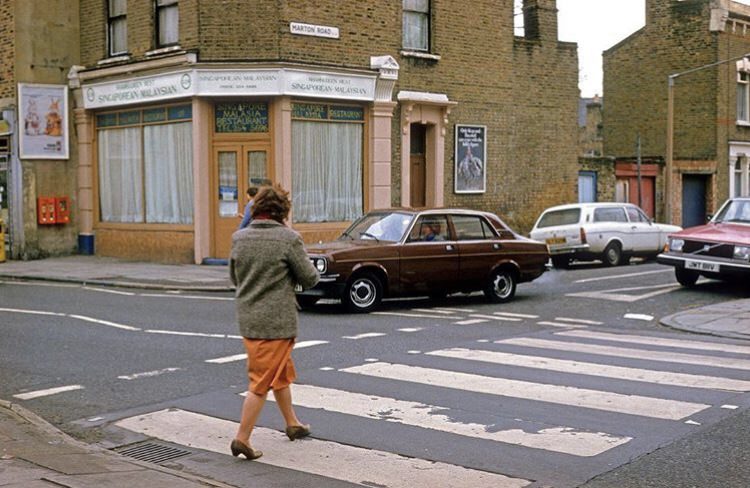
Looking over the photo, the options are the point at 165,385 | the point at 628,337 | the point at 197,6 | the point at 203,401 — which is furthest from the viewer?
the point at 197,6

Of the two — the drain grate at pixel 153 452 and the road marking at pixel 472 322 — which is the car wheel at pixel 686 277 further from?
the drain grate at pixel 153 452

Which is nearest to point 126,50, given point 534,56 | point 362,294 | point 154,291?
point 154,291

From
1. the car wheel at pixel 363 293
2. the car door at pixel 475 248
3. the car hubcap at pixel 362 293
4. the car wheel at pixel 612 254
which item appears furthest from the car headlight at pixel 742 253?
the car wheel at pixel 612 254

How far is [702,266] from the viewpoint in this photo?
16641 mm

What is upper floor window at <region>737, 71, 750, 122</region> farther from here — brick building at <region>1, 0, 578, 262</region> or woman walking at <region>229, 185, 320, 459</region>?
woman walking at <region>229, 185, 320, 459</region>

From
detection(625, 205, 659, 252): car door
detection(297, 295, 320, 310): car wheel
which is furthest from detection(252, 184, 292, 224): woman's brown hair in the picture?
detection(625, 205, 659, 252): car door

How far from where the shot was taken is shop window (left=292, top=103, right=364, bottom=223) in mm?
22438

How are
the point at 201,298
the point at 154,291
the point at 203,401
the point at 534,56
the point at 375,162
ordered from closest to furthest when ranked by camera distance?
the point at 203,401 < the point at 201,298 < the point at 154,291 < the point at 375,162 < the point at 534,56

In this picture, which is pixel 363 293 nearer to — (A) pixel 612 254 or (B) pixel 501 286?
(B) pixel 501 286

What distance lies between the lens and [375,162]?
2344cm

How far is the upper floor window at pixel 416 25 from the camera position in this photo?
2434 cm

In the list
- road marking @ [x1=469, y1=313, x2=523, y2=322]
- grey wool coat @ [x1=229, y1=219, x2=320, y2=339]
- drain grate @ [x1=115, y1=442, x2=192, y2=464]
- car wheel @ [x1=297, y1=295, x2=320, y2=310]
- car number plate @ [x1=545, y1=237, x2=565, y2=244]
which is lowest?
drain grate @ [x1=115, y1=442, x2=192, y2=464]

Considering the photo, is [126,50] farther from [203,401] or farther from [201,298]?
[203,401]

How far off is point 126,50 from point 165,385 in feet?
55.3
